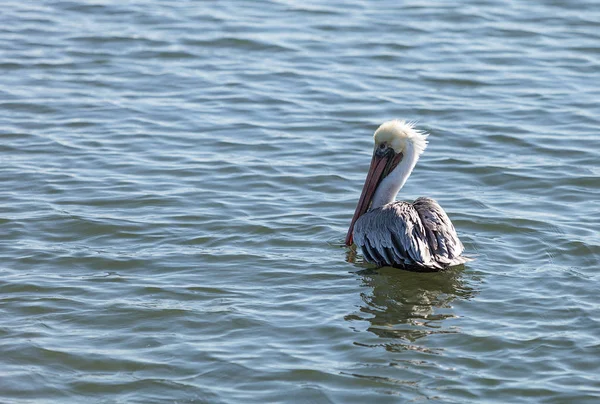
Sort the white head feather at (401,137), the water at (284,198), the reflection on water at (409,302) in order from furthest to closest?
1. the white head feather at (401,137)
2. the reflection on water at (409,302)
3. the water at (284,198)

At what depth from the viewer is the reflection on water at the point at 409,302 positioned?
6.68 m

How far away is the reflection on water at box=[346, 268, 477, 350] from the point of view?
668 cm

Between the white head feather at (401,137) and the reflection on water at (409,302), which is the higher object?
the white head feather at (401,137)

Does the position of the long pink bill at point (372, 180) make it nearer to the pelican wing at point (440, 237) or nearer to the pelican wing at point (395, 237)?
the pelican wing at point (395, 237)

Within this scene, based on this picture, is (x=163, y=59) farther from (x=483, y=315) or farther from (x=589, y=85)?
(x=483, y=315)

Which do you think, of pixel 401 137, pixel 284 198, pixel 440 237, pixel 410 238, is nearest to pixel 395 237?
pixel 410 238

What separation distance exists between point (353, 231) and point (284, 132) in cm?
284

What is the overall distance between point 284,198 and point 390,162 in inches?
43.5

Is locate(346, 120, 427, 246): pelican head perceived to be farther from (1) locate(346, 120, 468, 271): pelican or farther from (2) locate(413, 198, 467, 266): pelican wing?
(2) locate(413, 198, 467, 266): pelican wing

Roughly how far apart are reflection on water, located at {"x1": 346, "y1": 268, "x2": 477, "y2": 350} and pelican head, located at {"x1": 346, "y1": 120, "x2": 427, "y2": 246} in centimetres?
87

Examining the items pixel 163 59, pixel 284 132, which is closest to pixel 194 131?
pixel 284 132

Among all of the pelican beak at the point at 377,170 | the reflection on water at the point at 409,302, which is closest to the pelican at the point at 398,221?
the pelican beak at the point at 377,170

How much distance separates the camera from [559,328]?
6633 mm

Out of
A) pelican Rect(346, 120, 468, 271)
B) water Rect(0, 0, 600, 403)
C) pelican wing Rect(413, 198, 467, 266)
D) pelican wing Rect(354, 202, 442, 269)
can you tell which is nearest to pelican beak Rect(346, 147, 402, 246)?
pelican Rect(346, 120, 468, 271)
